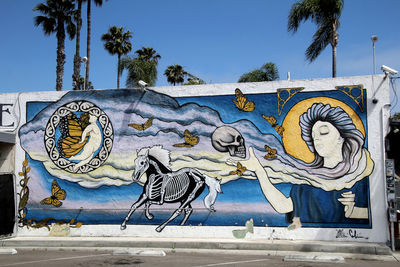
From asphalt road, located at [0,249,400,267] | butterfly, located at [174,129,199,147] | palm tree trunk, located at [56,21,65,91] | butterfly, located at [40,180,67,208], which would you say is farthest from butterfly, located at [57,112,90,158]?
palm tree trunk, located at [56,21,65,91]

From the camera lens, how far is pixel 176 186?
1373 centimetres

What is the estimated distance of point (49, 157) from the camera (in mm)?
14570

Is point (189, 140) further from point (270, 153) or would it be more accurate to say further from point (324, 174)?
point (324, 174)

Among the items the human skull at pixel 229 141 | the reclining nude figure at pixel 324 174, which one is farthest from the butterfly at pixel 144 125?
the reclining nude figure at pixel 324 174

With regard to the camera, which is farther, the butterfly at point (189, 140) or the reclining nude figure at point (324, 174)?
the butterfly at point (189, 140)

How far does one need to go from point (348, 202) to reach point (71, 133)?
28.4 feet

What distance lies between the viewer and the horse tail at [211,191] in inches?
526

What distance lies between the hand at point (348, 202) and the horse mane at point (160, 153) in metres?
5.12

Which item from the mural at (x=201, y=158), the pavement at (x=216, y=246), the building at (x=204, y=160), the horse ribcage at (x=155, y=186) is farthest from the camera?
the horse ribcage at (x=155, y=186)

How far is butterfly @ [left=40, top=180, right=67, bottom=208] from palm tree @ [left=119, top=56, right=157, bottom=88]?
19739 mm

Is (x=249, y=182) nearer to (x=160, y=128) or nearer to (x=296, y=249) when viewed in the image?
(x=296, y=249)

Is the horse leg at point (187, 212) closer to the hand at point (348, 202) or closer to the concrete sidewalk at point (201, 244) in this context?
the concrete sidewalk at point (201, 244)

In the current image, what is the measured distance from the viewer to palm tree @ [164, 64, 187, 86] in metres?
48.7
